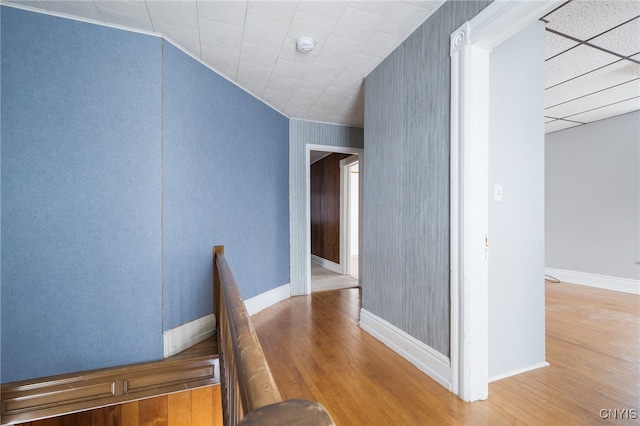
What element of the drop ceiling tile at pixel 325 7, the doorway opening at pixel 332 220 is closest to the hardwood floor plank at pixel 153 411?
the doorway opening at pixel 332 220

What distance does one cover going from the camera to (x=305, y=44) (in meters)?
2.13

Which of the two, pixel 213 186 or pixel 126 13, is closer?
pixel 126 13

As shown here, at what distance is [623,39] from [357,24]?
7.10 ft

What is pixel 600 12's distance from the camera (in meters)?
1.94

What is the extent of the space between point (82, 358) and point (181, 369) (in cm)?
60

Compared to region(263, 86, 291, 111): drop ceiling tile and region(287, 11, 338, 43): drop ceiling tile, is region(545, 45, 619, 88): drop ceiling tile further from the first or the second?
region(263, 86, 291, 111): drop ceiling tile

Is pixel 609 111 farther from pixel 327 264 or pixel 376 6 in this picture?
pixel 327 264

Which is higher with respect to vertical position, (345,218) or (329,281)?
(345,218)

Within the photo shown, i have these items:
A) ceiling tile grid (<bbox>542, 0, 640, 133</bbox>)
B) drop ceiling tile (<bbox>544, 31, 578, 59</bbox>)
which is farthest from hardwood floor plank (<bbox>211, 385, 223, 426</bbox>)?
drop ceiling tile (<bbox>544, 31, 578, 59</bbox>)

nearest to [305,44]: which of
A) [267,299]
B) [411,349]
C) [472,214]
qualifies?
[472,214]

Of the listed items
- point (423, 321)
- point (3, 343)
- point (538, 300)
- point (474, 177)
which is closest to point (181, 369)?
point (3, 343)

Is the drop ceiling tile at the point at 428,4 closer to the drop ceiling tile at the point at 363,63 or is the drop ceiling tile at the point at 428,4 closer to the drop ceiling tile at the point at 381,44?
the drop ceiling tile at the point at 381,44

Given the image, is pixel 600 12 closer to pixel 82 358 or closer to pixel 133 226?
pixel 133 226

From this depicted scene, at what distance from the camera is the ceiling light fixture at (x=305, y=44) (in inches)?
82.7
